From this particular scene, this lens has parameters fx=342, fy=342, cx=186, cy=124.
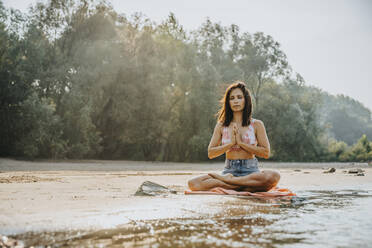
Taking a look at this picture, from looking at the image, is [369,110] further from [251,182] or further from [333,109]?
[251,182]

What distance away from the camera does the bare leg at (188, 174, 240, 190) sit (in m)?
4.50

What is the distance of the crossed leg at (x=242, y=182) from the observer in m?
4.36

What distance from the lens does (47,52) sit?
2038cm

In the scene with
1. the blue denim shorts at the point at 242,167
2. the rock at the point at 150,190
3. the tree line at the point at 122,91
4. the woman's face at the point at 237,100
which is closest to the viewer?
the rock at the point at 150,190

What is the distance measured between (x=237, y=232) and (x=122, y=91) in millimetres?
20610

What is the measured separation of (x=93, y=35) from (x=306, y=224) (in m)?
21.8

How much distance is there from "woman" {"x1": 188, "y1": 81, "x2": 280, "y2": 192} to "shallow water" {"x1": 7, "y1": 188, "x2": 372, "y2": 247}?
1.43 metres

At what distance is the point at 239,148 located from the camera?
15.3 feet

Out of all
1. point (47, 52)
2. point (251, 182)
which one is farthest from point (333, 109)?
point (251, 182)

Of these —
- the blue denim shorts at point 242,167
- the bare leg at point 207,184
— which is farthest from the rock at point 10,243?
the blue denim shorts at point 242,167

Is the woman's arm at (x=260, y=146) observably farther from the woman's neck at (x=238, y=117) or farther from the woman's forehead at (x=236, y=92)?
the woman's forehead at (x=236, y=92)

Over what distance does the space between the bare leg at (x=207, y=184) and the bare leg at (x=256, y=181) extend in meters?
0.06

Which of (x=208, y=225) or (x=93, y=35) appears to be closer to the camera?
(x=208, y=225)

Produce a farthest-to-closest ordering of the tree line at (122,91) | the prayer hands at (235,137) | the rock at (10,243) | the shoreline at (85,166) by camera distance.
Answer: the tree line at (122,91), the shoreline at (85,166), the prayer hands at (235,137), the rock at (10,243)
